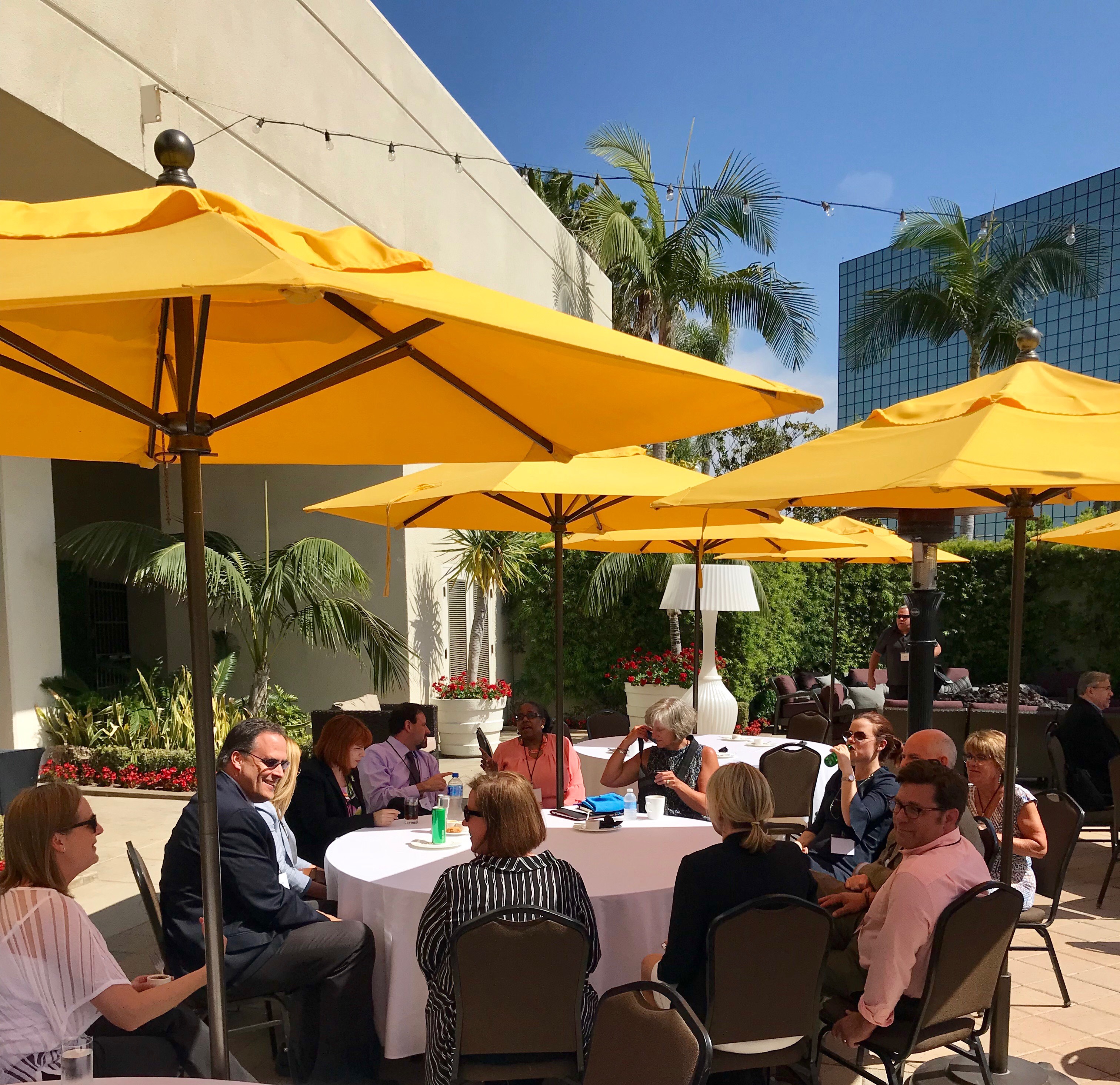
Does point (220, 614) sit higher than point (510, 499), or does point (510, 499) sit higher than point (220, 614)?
point (510, 499)

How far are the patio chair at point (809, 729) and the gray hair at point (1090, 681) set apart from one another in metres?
1.87

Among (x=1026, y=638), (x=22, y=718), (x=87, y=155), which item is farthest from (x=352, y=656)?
(x=1026, y=638)

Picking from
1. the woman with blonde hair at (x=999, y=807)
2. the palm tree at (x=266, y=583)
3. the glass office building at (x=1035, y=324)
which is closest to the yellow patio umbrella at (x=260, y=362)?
the woman with blonde hair at (x=999, y=807)

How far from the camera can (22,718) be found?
845 cm

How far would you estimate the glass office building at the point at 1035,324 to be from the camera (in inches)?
1738

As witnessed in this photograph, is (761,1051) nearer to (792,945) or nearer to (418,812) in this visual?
(792,945)

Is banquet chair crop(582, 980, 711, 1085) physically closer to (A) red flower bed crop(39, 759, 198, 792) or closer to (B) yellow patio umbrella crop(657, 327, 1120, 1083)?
(B) yellow patio umbrella crop(657, 327, 1120, 1083)

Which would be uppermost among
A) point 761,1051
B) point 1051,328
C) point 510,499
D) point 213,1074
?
point 1051,328

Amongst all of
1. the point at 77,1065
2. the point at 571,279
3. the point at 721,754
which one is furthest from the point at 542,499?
the point at 571,279

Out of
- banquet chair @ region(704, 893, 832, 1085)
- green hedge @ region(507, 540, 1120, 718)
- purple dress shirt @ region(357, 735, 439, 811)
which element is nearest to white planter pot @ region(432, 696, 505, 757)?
green hedge @ region(507, 540, 1120, 718)

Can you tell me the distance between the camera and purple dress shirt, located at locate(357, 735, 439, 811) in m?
4.98

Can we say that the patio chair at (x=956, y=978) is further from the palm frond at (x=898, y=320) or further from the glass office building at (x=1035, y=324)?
the glass office building at (x=1035, y=324)

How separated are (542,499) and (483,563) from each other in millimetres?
6482

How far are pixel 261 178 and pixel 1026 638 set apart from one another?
12.9 metres
